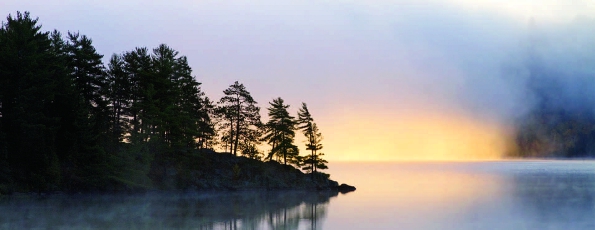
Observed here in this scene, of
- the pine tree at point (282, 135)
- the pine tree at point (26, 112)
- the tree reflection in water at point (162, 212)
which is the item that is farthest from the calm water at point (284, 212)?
the pine tree at point (282, 135)

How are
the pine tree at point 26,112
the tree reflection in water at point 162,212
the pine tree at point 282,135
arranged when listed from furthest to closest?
1. the pine tree at point 282,135
2. the pine tree at point 26,112
3. the tree reflection in water at point 162,212

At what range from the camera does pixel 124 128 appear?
56.2 metres

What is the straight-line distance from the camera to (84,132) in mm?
51031

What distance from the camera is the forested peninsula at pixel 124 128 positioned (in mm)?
47688

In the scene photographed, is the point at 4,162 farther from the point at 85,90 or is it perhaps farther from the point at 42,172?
the point at 85,90

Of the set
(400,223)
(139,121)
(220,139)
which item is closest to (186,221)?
(400,223)

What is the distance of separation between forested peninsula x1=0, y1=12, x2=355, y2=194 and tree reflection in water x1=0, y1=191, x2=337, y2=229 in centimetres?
351

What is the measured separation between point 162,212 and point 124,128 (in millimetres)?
19824

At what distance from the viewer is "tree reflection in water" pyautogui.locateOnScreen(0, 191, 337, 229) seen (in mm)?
32094

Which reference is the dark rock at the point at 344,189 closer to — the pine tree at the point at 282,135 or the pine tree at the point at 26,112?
the pine tree at the point at 282,135

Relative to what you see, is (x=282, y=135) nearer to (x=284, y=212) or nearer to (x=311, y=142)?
(x=311, y=142)

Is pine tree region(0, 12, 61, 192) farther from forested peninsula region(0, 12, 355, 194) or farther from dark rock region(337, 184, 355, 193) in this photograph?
dark rock region(337, 184, 355, 193)

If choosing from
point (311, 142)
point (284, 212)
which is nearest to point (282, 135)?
point (311, 142)

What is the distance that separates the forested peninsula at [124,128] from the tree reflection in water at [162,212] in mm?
3515
